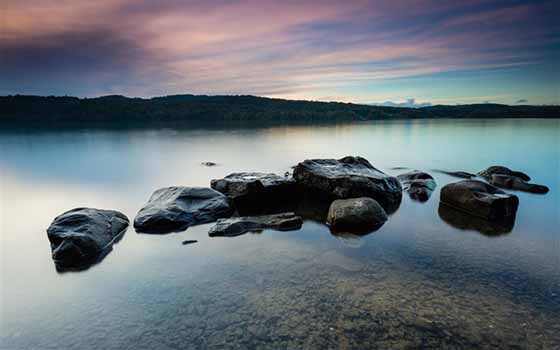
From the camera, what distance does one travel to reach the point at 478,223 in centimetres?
884

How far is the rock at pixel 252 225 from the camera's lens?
8.27 m

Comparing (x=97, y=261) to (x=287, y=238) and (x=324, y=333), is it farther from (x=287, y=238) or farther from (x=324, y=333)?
(x=324, y=333)

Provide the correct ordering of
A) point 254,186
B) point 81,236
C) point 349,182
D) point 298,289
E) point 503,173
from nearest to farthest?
point 298,289
point 81,236
point 349,182
point 254,186
point 503,173

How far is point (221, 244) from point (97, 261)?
2.81 m

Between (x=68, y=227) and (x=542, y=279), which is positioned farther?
(x=68, y=227)

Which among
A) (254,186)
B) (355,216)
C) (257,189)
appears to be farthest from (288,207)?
(355,216)

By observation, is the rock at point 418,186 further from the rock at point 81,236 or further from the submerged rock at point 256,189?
the rock at point 81,236

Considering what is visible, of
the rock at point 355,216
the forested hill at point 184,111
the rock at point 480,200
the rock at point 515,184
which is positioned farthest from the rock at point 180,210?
the forested hill at point 184,111

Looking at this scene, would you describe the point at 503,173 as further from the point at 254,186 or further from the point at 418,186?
the point at 254,186

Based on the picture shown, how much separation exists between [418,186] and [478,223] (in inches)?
166

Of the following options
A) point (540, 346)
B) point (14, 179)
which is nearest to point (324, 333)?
point (540, 346)

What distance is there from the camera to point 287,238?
26.3 ft

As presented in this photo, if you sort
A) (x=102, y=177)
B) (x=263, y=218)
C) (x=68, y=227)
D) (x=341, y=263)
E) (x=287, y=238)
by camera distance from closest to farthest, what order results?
(x=341, y=263) < (x=68, y=227) < (x=287, y=238) < (x=263, y=218) < (x=102, y=177)

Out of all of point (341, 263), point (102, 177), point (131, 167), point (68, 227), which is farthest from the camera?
point (131, 167)
